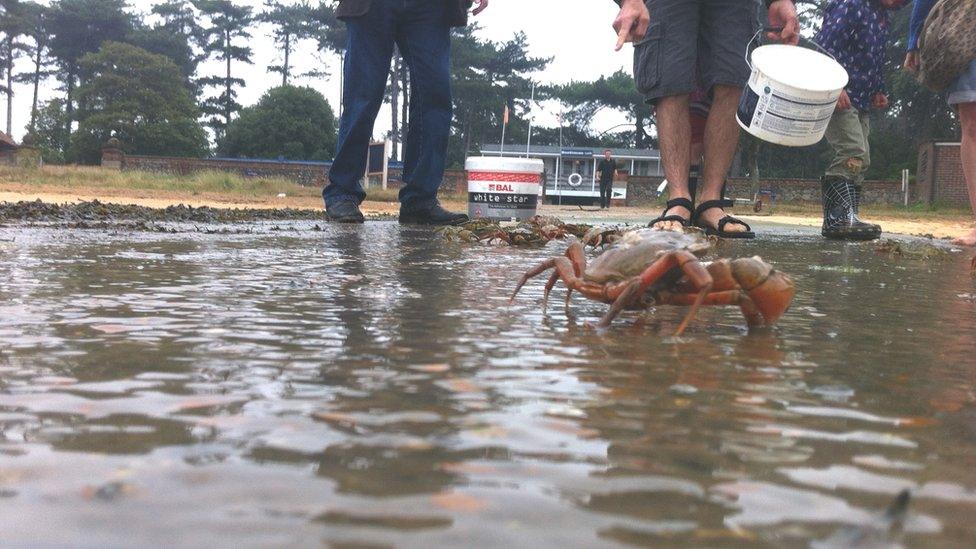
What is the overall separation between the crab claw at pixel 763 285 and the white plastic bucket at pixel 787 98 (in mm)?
3132

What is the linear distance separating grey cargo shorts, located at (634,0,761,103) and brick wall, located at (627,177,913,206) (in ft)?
118

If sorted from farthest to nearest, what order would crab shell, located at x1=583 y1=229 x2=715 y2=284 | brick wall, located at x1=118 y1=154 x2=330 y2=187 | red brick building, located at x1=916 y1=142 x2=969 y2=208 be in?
brick wall, located at x1=118 y1=154 x2=330 y2=187
red brick building, located at x1=916 y1=142 x2=969 y2=208
crab shell, located at x1=583 y1=229 x2=715 y2=284

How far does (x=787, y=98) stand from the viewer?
192 inches

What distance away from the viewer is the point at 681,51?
495 centimetres

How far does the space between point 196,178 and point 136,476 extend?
105 feet

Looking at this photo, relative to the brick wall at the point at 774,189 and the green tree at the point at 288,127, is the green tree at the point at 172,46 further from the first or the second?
the brick wall at the point at 774,189

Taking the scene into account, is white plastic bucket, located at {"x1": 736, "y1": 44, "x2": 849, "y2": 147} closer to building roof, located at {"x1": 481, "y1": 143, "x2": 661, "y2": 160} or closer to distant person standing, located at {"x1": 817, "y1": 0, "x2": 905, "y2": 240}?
distant person standing, located at {"x1": 817, "y1": 0, "x2": 905, "y2": 240}

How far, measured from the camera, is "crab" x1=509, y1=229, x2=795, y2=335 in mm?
1889

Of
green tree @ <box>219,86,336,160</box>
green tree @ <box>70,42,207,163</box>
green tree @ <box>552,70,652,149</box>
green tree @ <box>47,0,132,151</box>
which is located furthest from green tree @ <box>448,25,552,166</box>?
green tree @ <box>47,0,132,151</box>

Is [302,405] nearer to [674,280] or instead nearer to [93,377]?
[93,377]

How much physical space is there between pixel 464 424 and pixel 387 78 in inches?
202

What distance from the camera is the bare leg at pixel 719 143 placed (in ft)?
17.1

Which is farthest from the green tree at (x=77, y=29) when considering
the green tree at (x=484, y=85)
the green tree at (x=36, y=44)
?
the green tree at (x=484, y=85)

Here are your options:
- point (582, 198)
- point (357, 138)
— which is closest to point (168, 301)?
point (357, 138)
